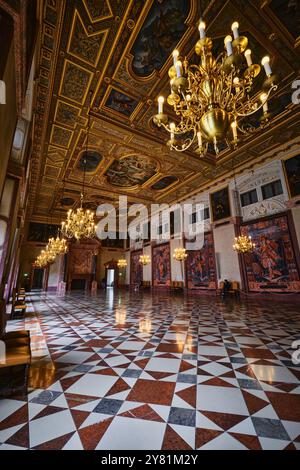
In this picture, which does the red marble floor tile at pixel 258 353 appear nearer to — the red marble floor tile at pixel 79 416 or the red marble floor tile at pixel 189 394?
the red marble floor tile at pixel 189 394

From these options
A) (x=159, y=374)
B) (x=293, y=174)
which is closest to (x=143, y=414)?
(x=159, y=374)

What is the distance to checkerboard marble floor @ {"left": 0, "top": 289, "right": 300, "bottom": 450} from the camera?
148 cm

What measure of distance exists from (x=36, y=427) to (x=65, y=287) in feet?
61.6

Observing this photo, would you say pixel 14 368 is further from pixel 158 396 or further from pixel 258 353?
pixel 258 353

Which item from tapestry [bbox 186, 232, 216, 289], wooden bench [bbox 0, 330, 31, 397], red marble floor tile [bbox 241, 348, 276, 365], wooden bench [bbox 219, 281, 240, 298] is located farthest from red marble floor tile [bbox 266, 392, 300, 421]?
tapestry [bbox 186, 232, 216, 289]

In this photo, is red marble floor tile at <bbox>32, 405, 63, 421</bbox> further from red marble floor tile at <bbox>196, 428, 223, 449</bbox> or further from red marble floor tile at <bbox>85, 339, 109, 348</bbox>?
red marble floor tile at <bbox>85, 339, 109, 348</bbox>

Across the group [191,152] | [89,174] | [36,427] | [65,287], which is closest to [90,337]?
[36,427]

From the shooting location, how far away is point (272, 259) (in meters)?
9.20

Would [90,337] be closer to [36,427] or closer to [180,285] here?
[36,427]

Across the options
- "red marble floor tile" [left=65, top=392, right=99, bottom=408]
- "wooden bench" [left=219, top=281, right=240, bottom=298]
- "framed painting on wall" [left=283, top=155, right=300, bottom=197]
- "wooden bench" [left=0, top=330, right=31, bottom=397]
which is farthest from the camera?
"wooden bench" [left=219, top=281, right=240, bottom=298]

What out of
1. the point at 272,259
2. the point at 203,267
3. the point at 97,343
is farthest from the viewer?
the point at 203,267

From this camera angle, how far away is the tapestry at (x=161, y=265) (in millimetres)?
16156

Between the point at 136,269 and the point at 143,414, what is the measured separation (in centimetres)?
1990

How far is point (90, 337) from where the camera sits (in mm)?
4172
